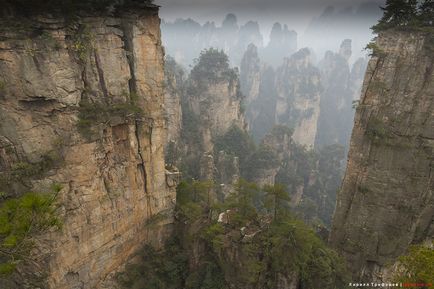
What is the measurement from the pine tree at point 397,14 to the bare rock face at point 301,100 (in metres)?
37.2

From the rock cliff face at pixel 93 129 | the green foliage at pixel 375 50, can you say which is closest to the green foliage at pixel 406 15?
the green foliage at pixel 375 50

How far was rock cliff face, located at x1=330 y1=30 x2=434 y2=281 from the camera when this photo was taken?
16.0 metres

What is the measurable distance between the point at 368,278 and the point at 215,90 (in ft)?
94.0

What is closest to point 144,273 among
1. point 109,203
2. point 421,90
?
point 109,203

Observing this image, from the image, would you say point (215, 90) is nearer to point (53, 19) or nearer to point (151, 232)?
point (151, 232)

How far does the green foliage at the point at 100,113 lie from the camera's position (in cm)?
1291

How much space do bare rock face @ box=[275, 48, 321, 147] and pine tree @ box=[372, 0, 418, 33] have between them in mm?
37223

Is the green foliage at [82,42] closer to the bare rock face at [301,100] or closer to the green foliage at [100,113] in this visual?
the green foliage at [100,113]

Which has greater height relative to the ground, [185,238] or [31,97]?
[31,97]

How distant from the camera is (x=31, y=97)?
38.9ft

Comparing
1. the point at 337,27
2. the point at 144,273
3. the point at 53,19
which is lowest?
the point at 144,273

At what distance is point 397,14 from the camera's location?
16469 millimetres

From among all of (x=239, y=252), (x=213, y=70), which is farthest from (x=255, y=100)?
(x=239, y=252)

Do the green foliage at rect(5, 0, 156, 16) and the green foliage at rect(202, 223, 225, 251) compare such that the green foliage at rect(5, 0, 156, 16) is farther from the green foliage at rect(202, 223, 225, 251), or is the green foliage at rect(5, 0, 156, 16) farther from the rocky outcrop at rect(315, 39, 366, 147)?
the rocky outcrop at rect(315, 39, 366, 147)
